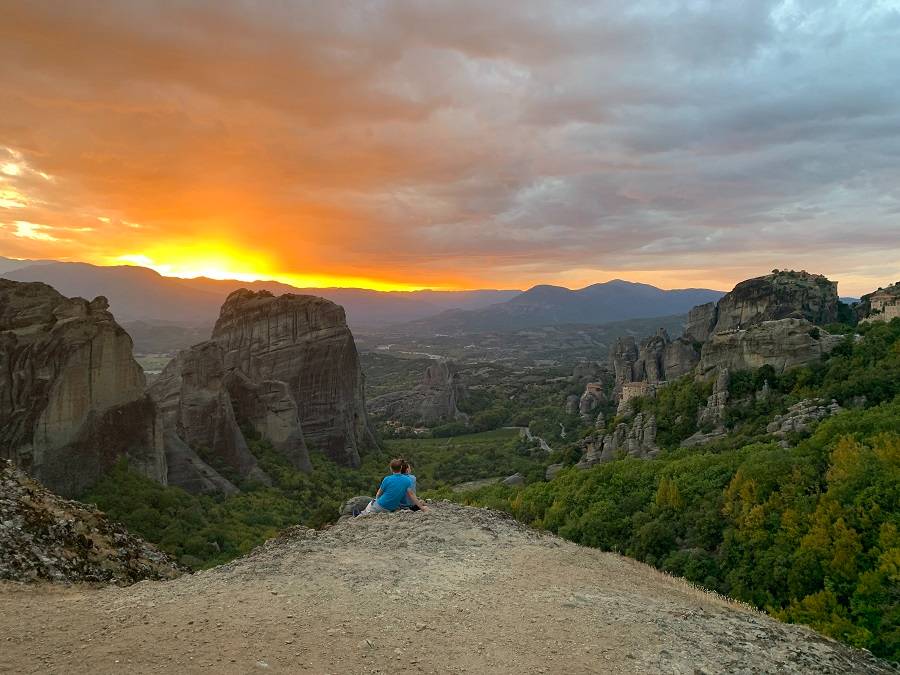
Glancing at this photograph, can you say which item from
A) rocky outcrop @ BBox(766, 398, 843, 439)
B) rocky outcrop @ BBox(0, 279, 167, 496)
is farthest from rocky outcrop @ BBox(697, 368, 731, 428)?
rocky outcrop @ BBox(0, 279, 167, 496)

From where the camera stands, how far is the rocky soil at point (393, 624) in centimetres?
857

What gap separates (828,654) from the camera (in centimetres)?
1038

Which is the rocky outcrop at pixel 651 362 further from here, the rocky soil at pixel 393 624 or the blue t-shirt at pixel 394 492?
the rocky soil at pixel 393 624

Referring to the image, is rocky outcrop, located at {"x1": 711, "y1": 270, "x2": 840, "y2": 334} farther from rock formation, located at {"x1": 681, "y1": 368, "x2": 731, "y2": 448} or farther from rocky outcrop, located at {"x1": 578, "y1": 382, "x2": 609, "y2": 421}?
rocky outcrop, located at {"x1": 578, "y1": 382, "x2": 609, "y2": 421}

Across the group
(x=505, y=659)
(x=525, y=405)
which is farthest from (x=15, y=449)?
(x=525, y=405)

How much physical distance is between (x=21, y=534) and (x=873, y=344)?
47708 mm

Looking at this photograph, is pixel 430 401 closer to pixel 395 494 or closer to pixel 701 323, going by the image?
pixel 701 323

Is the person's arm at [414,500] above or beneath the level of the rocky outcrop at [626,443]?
above

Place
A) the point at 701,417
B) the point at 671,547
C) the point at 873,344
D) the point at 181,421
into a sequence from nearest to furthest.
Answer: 1. the point at 671,547
2. the point at 873,344
3. the point at 701,417
4. the point at 181,421

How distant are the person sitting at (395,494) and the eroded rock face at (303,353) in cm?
4960

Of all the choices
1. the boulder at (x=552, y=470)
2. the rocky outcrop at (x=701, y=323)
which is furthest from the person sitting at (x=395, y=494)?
the rocky outcrop at (x=701, y=323)

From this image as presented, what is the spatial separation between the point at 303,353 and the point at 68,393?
112 feet

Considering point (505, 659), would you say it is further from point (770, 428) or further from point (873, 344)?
point (873, 344)

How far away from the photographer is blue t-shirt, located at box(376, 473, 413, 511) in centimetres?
1827
